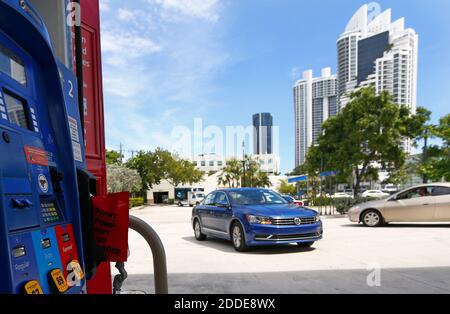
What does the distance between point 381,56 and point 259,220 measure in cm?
3435

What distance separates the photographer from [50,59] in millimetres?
1581

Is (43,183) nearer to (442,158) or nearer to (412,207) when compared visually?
(412,207)

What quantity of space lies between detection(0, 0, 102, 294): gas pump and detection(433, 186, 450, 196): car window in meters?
11.3

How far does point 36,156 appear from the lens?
4.65ft

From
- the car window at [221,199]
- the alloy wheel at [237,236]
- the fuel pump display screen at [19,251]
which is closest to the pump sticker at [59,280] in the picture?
the fuel pump display screen at [19,251]

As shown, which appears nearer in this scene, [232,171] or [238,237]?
[238,237]

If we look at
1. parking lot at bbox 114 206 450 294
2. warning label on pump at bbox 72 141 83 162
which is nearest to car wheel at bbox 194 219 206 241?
parking lot at bbox 114 206 450 294

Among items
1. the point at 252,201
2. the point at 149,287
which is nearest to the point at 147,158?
the point at 252,201

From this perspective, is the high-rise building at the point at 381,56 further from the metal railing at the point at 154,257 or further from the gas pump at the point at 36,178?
the gas pump at the point at 36,178

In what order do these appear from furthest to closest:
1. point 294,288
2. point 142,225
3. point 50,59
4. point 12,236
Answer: point 294,288
point 142,225
point 50,59
point 12,236

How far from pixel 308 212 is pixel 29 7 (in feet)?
21.8

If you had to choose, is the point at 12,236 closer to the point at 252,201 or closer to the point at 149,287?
the point at 149,287

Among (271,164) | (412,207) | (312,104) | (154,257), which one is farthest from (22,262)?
(271,164)

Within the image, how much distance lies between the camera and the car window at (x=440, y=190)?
10.5 meters
